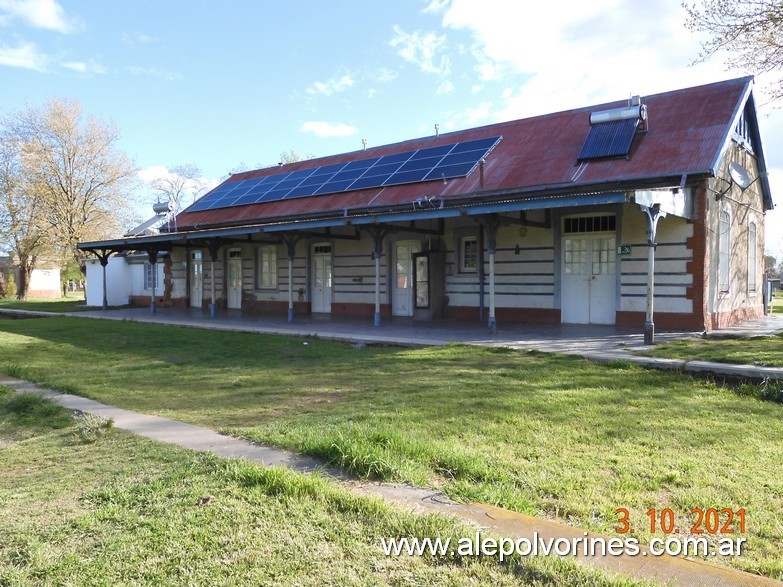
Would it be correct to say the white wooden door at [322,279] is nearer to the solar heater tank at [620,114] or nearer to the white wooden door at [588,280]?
the white wooden door at [588,280]

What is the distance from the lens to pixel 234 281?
24.0 metres

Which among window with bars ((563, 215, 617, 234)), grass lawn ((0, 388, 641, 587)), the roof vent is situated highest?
the roof vent

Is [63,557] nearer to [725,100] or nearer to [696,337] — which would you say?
[696,337]

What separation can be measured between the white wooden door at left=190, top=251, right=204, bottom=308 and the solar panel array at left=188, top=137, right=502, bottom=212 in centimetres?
218

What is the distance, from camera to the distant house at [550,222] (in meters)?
12.6

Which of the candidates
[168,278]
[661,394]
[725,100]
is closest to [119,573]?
[661,394]

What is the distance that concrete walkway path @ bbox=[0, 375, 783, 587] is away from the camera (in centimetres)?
265

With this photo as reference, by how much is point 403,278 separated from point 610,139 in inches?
285

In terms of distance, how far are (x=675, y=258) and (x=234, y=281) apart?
17.0 m

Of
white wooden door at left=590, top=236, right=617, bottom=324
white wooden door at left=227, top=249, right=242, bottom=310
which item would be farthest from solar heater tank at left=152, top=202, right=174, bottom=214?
white wooden door at left=590, top=236, right=617, bottom=324

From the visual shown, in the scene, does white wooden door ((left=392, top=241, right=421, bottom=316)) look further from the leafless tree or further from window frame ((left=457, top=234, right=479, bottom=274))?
the leafless tree

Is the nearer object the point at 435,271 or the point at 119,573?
the point at 119,573

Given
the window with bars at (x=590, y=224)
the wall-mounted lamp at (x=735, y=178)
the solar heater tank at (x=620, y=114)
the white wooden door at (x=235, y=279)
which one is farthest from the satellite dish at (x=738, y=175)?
the white wooden door at (x=235, y=279)

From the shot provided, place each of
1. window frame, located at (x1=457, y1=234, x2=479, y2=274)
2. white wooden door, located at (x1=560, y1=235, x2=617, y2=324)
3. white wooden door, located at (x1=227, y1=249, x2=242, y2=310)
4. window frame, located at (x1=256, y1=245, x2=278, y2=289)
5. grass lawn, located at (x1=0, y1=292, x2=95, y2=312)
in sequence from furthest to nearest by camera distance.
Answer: grass lawn, located at (x1=0, y1=292, x2=95, y2=312) → white wooden door, located at (x1=227, y1=249, x2=242, y2=310) → window frame, located at (x1=256, y1=245, x2=278, y2=289) → window frame, located at (x1=457, y1=234, x2=479, y2=274) → white wooden door, located at (x1=560, y1=235, x2=617, y2=324)
